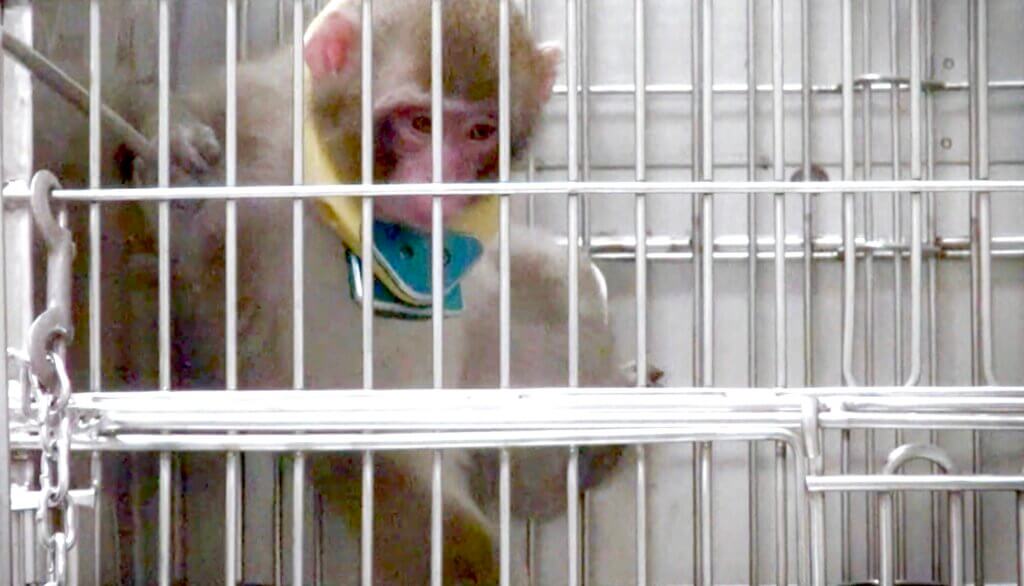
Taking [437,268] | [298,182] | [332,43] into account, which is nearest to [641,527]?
[437,268]

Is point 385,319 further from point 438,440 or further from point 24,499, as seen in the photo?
point 24,499

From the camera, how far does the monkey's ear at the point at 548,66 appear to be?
3.12ft

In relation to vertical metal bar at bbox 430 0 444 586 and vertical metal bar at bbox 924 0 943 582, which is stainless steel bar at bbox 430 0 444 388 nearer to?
vertical metal bar at bbox 430 0 444 586

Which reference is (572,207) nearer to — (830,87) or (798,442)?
(798,442)

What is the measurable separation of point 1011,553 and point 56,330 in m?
0.76

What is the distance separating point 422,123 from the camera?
3.09ft

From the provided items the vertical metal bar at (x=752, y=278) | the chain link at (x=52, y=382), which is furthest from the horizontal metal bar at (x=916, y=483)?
the chain link at (x=52, y=382)

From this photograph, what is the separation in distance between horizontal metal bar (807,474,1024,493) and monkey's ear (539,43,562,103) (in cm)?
36

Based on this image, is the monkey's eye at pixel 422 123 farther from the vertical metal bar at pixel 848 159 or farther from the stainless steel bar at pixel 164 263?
the vertical metal bar at pixel 848 159

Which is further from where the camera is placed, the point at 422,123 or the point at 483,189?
the point at 422,123

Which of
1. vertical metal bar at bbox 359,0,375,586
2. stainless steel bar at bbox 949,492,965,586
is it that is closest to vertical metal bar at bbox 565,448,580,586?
vertical metal bar at bbox 359,0,375,586

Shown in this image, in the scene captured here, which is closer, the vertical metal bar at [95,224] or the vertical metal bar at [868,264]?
the vertical metal bar at [95,224]

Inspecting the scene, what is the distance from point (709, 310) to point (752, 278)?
0.59ft

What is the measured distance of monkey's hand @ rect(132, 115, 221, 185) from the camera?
97 cm
